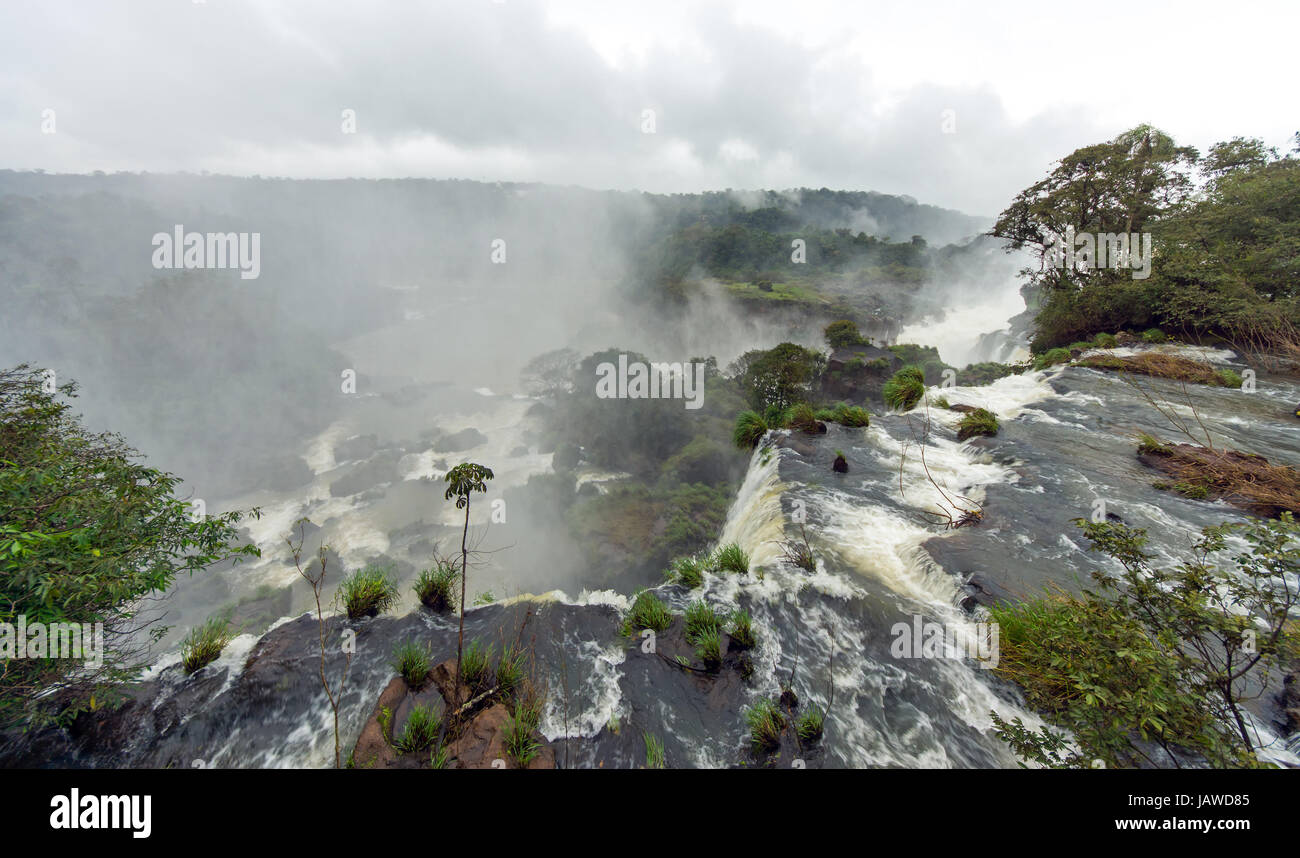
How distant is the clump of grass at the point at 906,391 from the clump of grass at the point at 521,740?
606 inches

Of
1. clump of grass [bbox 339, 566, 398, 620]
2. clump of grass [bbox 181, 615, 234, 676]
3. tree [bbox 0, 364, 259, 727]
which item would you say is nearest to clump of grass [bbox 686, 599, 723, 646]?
clump of grass [bbox 339, 566, 398, 620]

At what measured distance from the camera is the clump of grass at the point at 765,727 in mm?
5105

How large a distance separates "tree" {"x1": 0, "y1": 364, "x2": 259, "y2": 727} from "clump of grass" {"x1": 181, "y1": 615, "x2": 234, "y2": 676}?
2.65ft

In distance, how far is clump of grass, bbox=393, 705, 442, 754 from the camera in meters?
4.68

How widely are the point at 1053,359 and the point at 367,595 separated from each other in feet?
84.7

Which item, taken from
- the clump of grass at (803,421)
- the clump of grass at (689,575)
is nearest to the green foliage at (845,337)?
the clump of grass at (803,421)

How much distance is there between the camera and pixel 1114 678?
124 inches

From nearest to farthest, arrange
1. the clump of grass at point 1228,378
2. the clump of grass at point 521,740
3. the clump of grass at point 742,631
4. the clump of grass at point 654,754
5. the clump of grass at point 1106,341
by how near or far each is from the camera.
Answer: the clump of grass at point 521,740
the clump of grass at point 654,754
the clump of grass at point 742,631
the clump of grass at point 1228,378
the clump of grass at point 1106,341

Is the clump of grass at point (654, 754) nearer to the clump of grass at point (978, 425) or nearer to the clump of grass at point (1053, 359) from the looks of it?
the clump of grass at point (978, 425)

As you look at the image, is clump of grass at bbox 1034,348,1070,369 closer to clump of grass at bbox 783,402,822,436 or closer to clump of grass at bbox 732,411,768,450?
clump of grass at bbox 783,402,822,436
